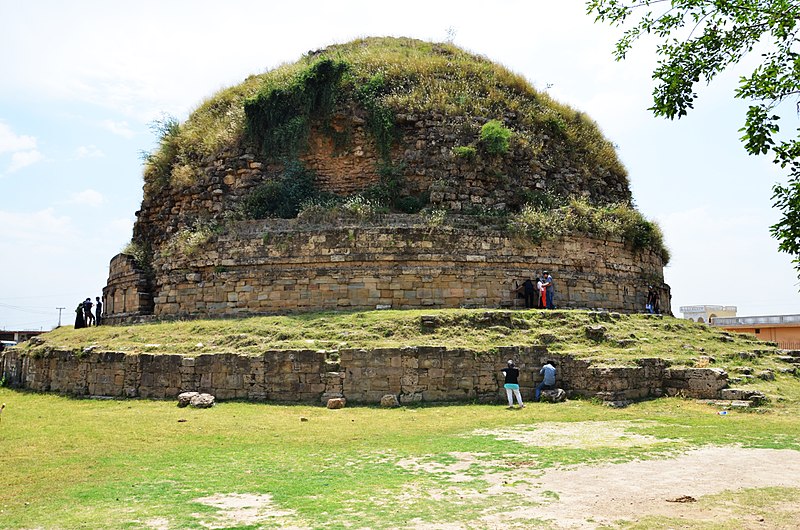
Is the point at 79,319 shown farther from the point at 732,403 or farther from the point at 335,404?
the point at 732,403

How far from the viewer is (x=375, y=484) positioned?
678 cm

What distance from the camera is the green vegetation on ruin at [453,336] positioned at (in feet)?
45.9

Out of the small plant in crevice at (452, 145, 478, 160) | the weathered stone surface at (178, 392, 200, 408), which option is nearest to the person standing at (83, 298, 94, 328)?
the weathered stone surface at (178, 392, 200, 408)

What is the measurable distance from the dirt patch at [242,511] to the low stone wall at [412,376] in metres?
6.64

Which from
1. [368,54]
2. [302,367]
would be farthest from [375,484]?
[368,54]

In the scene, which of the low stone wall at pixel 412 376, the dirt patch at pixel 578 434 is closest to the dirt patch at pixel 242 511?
the dirt patch at pixel 578 434

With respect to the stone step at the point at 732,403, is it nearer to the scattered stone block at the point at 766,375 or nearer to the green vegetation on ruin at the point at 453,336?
the green vegetation on ruin at the point at 453,336

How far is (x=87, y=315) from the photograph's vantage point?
75.2 feet

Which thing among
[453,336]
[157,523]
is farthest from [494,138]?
[157,523]

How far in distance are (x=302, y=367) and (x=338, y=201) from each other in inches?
293

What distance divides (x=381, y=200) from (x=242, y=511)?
14182 mm

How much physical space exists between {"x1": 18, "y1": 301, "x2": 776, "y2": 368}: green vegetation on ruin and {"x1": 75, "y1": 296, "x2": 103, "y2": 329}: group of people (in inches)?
233

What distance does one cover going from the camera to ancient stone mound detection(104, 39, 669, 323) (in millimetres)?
17875

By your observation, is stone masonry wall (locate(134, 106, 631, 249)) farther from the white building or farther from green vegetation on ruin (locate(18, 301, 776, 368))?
the white building
